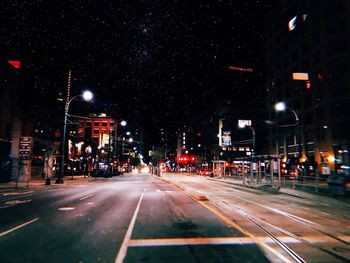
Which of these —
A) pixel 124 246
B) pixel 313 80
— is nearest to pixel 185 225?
pixel 124 246

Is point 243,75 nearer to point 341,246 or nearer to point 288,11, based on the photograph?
point 288,11

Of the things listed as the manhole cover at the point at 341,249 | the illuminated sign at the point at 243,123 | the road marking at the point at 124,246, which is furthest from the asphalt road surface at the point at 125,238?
the illuminated sign at the point at 243,123

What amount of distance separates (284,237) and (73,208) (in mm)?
10032

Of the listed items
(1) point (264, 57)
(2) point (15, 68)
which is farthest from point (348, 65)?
(2) point (15, 68)

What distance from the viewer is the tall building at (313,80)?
48594mm

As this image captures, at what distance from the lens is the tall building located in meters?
48.6

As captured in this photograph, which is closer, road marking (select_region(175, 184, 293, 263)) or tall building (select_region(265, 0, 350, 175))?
road marking (select_region(175, 184, 293, 263))

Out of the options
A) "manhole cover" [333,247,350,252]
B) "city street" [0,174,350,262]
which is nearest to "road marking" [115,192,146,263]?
"city street" [0,174,350,262]

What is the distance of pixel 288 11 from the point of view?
220 ft

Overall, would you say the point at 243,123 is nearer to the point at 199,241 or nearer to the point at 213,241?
the point at 213,241

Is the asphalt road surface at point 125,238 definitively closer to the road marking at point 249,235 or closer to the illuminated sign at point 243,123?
the road marking at point 249,235

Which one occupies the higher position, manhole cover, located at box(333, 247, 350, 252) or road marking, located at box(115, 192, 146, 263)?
manhole cover, located at box(333, 247, 350, 252)

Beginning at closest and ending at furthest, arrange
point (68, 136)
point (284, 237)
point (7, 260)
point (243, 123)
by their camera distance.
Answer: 1. point (7, 260)
2. point (284, 237)
3. point (68, 136)
4. point (243, 123)

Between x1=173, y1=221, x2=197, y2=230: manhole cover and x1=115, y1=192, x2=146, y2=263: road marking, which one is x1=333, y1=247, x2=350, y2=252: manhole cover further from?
x1=115, y1=192, x2=146, y2=263: road marking
